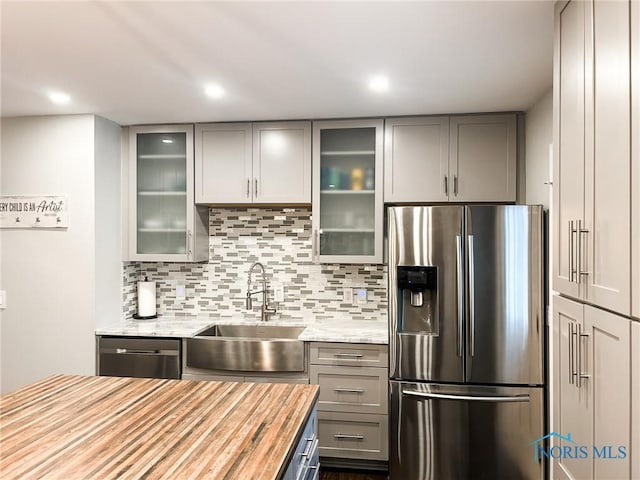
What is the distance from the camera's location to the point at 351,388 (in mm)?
3084

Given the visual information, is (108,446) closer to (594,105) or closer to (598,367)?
(598,367)

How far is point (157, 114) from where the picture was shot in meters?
3.31

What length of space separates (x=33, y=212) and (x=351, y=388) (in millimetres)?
2549

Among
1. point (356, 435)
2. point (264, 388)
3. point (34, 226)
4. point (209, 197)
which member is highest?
point (209, 197)

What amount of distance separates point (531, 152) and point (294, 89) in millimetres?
1568

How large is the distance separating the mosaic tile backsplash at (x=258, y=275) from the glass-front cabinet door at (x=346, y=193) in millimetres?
302

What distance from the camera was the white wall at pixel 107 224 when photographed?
11.0ft

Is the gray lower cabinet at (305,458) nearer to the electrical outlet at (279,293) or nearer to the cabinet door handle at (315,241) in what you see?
the cabinet door handle at (315,241)


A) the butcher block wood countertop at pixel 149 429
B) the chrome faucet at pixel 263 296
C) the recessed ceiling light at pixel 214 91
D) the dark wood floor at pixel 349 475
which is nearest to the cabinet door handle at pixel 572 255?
the butcher block wood countertop at pixel 149 429

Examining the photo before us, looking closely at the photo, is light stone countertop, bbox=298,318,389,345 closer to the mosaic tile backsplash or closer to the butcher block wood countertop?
the mosaic tile backsplash

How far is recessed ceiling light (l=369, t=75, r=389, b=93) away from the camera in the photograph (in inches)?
99.5

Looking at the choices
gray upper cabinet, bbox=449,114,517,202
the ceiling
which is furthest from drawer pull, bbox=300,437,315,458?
gray upper cabinet, bbox=449,114,517,202

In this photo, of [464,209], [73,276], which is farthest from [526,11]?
[73,276]

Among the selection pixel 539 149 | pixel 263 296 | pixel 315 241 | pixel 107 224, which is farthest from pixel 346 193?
pixel 107 224
